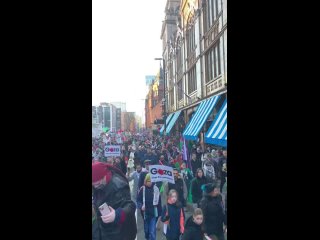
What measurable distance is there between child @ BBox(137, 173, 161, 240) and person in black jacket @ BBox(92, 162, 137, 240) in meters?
0.15

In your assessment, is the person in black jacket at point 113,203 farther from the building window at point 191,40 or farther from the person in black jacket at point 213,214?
the building window at point 191,40

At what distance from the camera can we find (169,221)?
2.73 m

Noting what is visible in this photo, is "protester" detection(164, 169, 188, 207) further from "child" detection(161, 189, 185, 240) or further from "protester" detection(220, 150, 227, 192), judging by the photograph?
"protester" detection(220, 150, 227, 192)

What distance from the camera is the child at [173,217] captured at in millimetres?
2717

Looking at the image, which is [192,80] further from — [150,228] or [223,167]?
[150,228]

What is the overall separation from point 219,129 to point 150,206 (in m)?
1.21

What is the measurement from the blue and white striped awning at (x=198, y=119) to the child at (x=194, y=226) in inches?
34.0

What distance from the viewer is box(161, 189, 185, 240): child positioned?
8.91 ft

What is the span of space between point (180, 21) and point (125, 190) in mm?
2192

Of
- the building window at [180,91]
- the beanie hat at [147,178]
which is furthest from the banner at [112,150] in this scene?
the building window at [180,91]

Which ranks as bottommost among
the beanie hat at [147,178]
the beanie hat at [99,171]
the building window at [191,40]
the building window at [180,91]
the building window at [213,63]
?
the beanie hat at [147,178]

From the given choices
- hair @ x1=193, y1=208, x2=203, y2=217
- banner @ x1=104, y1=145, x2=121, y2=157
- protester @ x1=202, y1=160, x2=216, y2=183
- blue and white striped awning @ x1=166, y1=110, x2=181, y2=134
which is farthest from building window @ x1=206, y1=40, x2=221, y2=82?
hair @ x1=193, y1=208, x2=203, y2=217
